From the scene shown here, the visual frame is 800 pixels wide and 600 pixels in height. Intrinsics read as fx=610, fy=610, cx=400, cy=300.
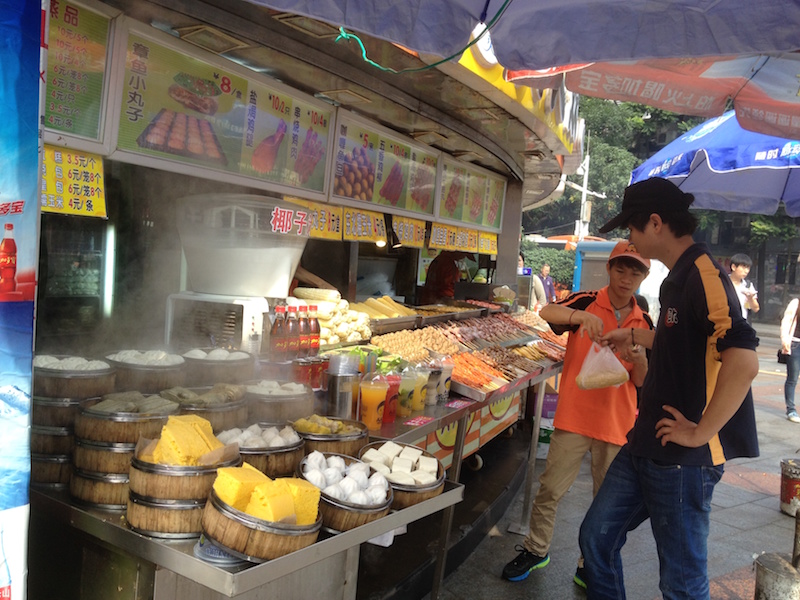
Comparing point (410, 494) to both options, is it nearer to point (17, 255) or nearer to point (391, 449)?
point (391, 449)

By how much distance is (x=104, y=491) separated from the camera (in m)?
2.36

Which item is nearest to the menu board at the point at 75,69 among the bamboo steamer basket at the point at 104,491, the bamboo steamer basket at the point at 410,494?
the bamboo steamer basket at the point at 104,491

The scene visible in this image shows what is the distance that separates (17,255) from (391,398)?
2.31m

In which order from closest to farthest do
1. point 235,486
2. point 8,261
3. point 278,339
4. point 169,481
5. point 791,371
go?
point 8,261, point 235,486, point 169,481, point 278,339, point 791,371

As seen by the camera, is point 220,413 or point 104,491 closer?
point 104,491

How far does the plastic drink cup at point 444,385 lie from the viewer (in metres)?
4.39

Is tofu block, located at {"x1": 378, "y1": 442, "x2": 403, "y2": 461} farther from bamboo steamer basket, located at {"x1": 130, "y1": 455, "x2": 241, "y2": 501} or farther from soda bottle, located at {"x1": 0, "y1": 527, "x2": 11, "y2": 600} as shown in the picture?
soda bottle, located at {"x1": 0, "y1": 527, "x2": 11, "y2": 600}

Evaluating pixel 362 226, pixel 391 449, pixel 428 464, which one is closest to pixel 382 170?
pixel 362 226

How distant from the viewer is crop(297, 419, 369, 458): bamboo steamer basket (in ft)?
9.31

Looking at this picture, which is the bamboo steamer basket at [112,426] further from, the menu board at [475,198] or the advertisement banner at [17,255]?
→ the menu board at [475,198]

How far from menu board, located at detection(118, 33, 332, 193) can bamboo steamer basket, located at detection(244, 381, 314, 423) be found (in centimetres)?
163

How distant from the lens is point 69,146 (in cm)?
309

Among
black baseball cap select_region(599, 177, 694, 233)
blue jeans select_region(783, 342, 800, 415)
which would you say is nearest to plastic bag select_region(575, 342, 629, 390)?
black baseball cap select_region(599, 177, 694, 233)

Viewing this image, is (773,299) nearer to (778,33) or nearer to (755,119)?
(755,119)
